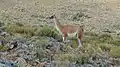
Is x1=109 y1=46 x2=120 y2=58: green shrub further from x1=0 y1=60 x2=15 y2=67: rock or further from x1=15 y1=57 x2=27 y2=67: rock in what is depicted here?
x1=0 y1=60 x2=15 y2=67: rock

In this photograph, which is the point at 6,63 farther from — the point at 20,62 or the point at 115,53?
the point at 115,53

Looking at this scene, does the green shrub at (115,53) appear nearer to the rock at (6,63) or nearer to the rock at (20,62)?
the rock at (20,62)

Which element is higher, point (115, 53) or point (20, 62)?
point (20, 62)

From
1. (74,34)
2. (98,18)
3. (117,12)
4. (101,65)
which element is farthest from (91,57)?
(117,12)

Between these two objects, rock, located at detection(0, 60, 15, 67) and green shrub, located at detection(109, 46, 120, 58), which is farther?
green shrub, located at detection(109, 46, 120, 58)

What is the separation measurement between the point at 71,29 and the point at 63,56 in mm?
4470

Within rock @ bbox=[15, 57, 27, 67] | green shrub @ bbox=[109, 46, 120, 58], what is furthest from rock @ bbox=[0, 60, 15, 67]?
green shrub @ bbox=[109, 46, 120, 58]

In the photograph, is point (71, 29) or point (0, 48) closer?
point (0, 48)

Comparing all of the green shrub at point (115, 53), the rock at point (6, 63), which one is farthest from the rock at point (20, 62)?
the green shrub at point (115, 53)

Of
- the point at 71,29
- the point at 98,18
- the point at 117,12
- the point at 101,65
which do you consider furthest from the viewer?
the point at 117,12

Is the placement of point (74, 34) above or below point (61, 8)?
above

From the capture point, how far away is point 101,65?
487 inches

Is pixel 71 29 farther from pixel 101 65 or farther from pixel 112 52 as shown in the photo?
pixel 101 65

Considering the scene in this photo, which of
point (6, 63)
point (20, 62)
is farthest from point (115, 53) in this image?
point (6, 63)
